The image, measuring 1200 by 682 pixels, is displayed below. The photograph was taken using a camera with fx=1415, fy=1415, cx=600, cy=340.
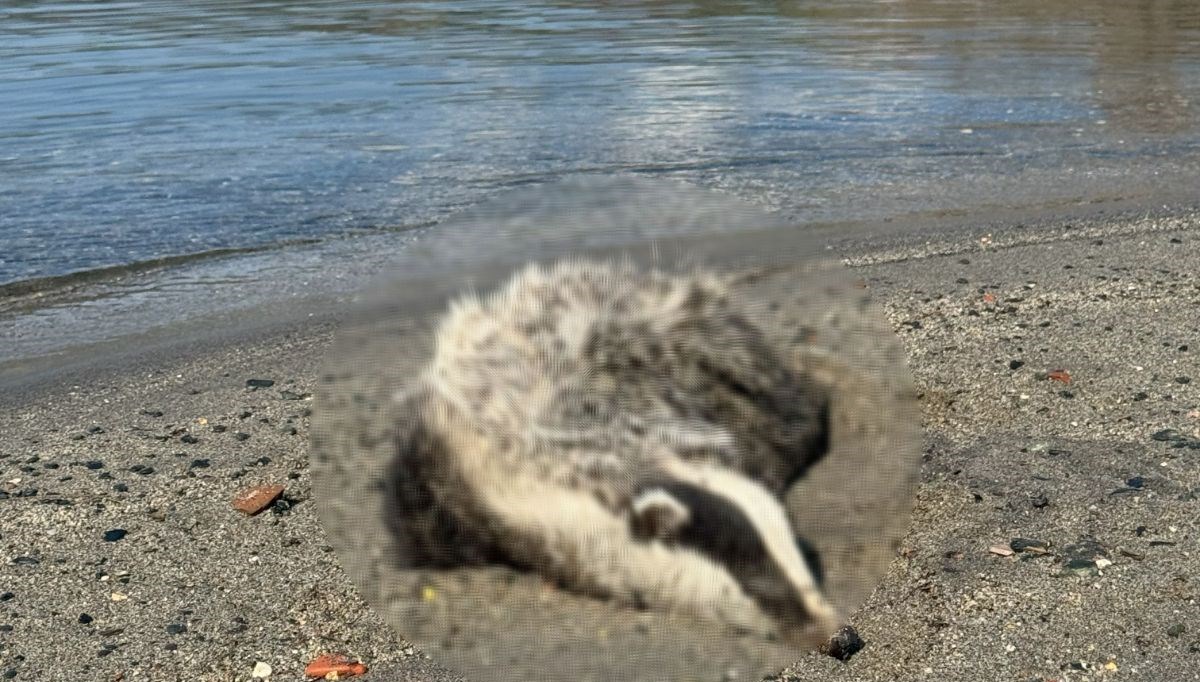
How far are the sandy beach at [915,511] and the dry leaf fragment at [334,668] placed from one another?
47 mm

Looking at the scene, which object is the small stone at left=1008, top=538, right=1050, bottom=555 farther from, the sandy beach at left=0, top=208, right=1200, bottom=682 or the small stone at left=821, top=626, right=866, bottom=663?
the small stone at left=821, top=626, right=866, bottom=663

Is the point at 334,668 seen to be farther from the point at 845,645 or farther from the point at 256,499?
the point at 845,645

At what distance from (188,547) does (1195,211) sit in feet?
26.0

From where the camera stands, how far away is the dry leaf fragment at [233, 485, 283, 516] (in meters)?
5.35

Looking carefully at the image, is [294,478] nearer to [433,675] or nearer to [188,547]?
[188,547]

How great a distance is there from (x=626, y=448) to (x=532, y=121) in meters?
13.1

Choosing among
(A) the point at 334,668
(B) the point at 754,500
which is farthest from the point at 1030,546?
(B) the point at 754,500

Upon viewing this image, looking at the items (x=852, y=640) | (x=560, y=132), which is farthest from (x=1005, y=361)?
(x=560, y=132)

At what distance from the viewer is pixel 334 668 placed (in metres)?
4.22

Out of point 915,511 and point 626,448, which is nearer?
point 626,448

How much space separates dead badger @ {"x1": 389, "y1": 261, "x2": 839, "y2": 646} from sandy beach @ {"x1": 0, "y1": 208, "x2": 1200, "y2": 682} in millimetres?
2072

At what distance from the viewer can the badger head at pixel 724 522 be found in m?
2.10

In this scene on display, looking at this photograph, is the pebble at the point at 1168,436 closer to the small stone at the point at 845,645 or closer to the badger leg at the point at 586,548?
the small stone at the point at 845,645

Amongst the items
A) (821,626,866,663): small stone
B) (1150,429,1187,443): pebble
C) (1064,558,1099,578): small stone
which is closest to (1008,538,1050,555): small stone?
(1064,558,1099,578): small stone
